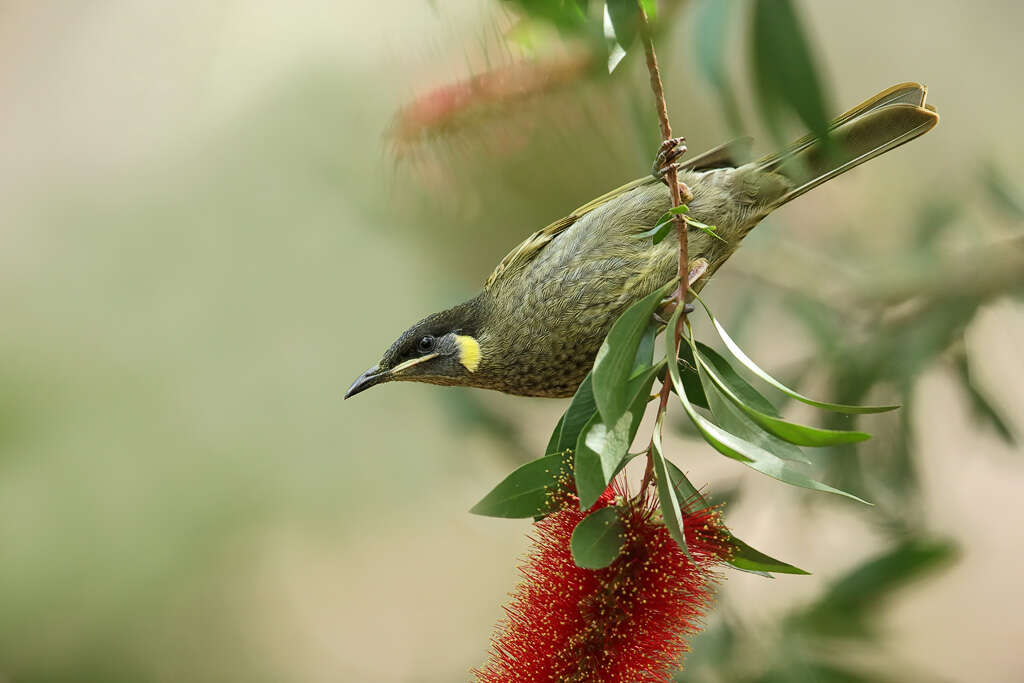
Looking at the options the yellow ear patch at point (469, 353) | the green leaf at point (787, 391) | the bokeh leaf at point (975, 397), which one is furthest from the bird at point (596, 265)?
the bokeh leaf at point (975, 397)

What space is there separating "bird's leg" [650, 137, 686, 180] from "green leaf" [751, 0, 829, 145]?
0.23 meters

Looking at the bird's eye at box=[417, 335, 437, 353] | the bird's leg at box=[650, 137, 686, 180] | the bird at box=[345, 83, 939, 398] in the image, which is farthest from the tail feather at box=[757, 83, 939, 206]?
the bird's eye at box=[417, 335, 437, 353]

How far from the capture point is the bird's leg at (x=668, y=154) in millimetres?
866

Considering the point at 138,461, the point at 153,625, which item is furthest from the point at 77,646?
the point at 138,461

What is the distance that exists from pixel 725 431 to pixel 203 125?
3.75 m

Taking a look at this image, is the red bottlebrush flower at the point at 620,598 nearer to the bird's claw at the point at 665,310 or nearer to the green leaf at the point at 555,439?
the green leaf at the point at 555,439

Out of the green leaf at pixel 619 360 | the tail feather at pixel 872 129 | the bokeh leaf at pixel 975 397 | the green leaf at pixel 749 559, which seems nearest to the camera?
the green leaf at pixel 619 360

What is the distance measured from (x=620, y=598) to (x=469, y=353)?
0.38 m

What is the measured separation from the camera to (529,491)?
0.85 metres

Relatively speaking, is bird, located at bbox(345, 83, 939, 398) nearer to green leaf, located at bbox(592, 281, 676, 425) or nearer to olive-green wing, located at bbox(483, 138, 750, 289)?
olive-green wing, located at bbox(483, 138, 750, 289)

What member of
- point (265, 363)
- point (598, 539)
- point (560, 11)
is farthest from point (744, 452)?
point (265, 363)

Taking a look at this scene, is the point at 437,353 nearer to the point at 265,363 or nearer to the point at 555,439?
the point at 555,439

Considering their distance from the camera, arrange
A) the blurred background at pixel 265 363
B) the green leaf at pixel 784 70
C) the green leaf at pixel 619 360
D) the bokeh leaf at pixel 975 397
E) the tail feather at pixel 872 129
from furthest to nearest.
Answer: the blurred background at pixel 265 363, the bokeh leaf at pixel 975 397, the tail feather at pixel 872 129, the green leaf at pixel 619 360, the green leaf at pixel 784 70

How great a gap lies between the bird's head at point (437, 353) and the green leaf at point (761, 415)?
369mm
